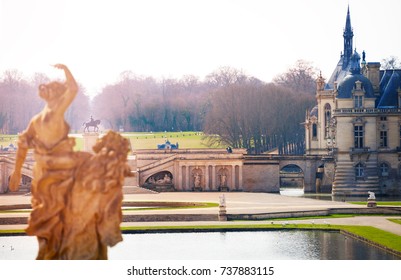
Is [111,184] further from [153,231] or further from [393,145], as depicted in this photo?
[393,145]

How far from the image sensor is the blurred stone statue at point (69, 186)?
1356cm

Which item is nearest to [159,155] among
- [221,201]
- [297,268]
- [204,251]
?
[221,201]

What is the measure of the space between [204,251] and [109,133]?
29.9 ft

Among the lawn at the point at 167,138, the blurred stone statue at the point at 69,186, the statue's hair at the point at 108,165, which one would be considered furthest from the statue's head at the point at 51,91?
the lawn at the point at 167,138

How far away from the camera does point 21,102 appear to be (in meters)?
38.5

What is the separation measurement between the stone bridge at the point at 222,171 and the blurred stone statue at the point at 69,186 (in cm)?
3770

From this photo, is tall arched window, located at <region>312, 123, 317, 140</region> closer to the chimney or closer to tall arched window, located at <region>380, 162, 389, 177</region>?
the chimney

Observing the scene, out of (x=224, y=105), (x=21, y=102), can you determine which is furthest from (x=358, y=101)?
(x=21, y=102)

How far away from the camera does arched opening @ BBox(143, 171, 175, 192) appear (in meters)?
53.0

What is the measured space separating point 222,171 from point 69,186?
1606 inches

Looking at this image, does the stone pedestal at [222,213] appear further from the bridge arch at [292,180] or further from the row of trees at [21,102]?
the bridge arch at [292,180]

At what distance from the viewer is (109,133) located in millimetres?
13648

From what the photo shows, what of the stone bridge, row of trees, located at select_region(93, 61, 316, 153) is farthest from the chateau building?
row of trees, located at select_region(93, 61, 316, 153)

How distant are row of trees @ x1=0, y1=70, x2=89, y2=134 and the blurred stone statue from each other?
668 inches
